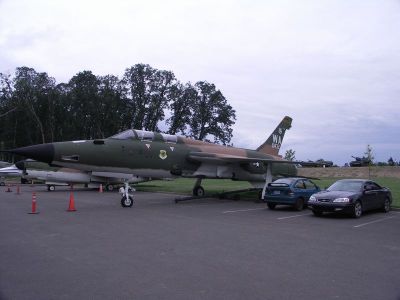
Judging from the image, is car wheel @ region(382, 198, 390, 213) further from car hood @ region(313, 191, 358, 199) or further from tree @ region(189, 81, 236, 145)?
tree @ region(189, 81, 236, 145)

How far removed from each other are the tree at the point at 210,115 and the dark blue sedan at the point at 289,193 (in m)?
59.5

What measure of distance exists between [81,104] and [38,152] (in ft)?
176

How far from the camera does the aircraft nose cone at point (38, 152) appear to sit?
49.5 ft

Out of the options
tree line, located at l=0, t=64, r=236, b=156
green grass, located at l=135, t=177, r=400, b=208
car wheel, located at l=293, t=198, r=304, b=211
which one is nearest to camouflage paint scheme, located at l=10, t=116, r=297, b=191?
green grass, located at l=135, t=177, r=400, b=208

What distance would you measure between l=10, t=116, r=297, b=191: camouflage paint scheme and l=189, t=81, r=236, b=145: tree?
51.7m

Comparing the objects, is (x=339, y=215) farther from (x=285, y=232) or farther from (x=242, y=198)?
(x=242, y=198)

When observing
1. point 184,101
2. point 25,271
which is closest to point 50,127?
point 184,101

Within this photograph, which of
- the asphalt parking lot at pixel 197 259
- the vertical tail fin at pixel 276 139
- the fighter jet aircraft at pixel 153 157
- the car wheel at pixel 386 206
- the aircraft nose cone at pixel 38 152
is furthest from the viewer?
the vertical tail fin at pixel 276 139

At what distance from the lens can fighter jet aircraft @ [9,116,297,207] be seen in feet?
51.9

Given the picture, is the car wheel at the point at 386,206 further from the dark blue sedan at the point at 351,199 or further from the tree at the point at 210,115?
the tree at the point at 210,115

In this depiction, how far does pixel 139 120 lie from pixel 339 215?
5509 cm

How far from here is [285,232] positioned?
1088 centimetres

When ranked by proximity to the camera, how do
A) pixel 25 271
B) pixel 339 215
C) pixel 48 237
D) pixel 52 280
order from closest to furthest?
pixel 52 280
pixel 25 271
pixel 48 237
pixel 339 215

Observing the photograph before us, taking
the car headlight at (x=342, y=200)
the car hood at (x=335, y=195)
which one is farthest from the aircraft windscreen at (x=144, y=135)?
the car headlight at (x=342, y=200)
